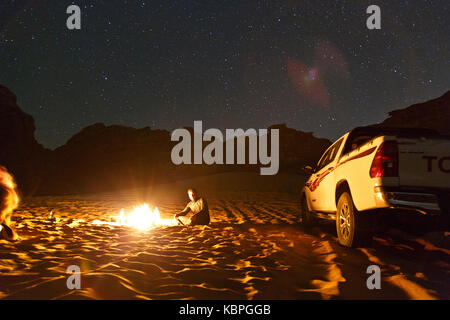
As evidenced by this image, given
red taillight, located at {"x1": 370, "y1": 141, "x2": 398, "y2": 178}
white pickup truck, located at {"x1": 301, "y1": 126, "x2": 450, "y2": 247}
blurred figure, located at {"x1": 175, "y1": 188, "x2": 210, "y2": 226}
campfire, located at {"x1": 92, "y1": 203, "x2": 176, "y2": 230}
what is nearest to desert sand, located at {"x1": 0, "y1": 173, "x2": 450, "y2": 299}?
white pickup truck, located at {"x1": 301, "y1": 126, "x2": 450, "y2": 247}

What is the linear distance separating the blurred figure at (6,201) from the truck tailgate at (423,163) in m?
6.45

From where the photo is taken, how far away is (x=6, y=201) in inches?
223

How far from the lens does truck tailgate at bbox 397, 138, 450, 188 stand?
429 cm

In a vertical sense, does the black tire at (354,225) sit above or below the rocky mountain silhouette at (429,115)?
below

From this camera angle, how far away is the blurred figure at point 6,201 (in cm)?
565

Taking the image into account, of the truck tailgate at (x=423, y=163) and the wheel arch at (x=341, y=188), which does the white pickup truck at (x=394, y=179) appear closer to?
the truck tailgate at (x=423, y=163)

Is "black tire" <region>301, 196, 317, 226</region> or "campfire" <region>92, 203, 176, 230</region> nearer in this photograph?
"black tire" <region>301, 196, 317, 226</region>

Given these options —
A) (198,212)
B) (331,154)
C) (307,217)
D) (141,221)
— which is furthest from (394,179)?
(141,221)

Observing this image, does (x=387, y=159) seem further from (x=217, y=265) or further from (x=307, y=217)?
(x=307, y=217)

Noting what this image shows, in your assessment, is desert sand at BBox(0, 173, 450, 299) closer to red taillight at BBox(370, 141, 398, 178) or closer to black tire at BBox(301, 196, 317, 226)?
black tire at BBox(301, 196, 317, 226)

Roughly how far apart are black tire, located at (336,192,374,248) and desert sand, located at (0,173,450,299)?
0.19 m

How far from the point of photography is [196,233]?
7410 mm

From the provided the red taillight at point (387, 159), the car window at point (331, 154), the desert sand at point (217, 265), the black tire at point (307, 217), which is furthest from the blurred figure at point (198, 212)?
the red taillight at point (387, 159)
